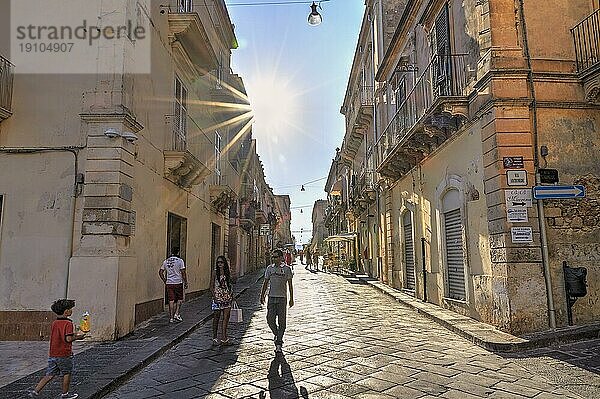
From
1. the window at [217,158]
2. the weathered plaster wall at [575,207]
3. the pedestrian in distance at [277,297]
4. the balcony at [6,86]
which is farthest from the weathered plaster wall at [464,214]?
the balcony at [6,86]

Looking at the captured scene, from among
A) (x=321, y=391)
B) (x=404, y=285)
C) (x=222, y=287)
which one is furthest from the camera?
(x=404, y=285)

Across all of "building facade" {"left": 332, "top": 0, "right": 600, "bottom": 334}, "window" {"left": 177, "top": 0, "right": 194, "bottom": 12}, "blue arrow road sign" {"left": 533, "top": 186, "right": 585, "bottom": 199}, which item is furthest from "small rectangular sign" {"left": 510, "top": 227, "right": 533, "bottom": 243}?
"window" {"left": 177, "top": 0, "right": 194, "bottom": 12}

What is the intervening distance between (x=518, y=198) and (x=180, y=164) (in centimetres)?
699

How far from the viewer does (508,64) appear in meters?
8.06

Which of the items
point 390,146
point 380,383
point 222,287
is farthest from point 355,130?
point 380,383

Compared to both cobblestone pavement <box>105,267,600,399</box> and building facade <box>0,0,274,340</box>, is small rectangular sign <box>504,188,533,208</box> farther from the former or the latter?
building facade <box>0,0,274,340</box>

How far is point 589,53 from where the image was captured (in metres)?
8.11

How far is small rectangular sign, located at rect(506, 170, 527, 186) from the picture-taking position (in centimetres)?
780

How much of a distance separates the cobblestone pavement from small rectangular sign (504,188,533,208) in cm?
245

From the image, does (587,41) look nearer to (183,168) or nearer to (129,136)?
(129,136)

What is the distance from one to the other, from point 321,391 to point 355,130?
797 inches

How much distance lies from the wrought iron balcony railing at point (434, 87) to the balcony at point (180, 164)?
535cm

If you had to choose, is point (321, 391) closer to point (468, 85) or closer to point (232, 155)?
point (468, 85)

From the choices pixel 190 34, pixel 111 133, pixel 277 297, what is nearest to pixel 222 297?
pixel 277 297
